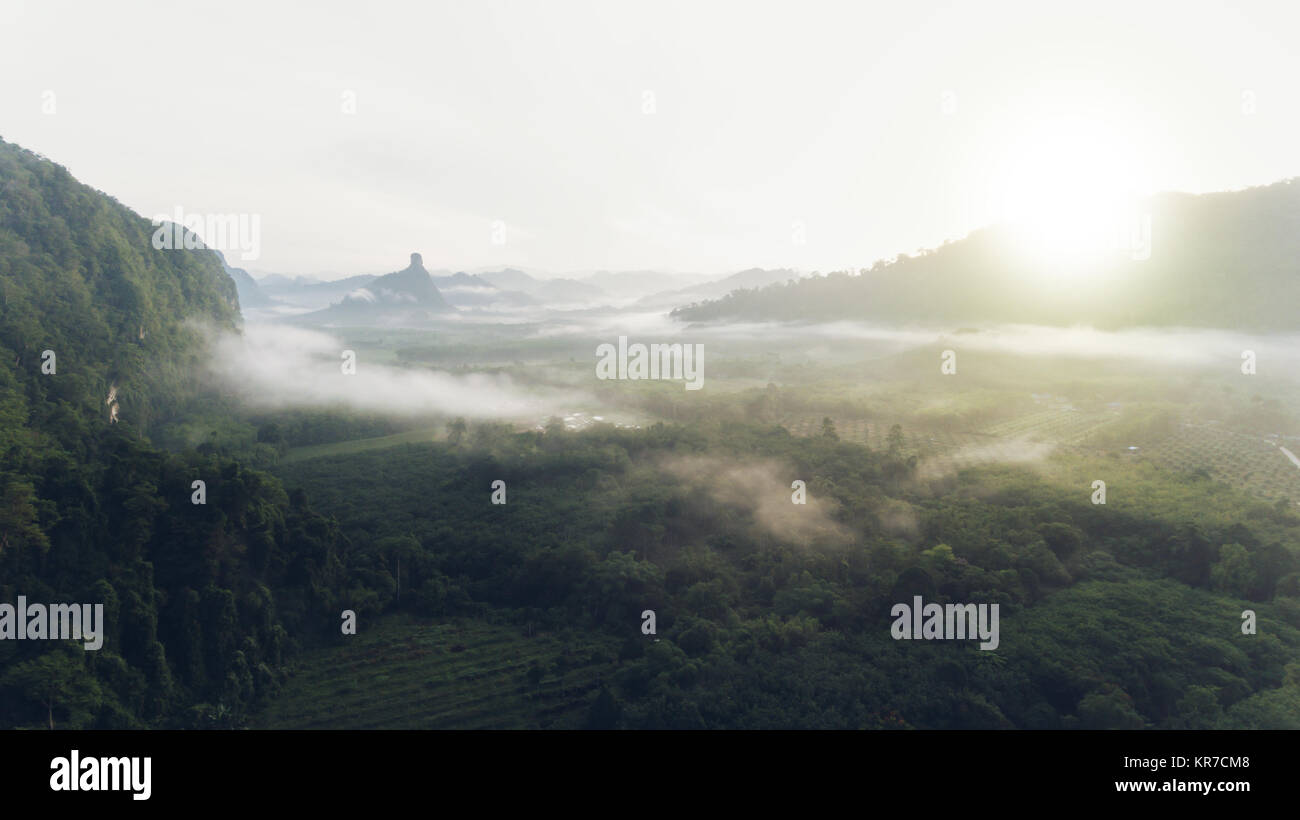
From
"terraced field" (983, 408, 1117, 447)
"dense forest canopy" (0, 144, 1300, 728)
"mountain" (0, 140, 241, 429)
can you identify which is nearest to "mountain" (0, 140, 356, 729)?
"dense forest canopy" (0, 144, 1300, 728)

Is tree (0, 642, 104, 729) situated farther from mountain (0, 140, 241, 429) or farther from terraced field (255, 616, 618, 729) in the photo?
mountain (0, 140, 241, 429)

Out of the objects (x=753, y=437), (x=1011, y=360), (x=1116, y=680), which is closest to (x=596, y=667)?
(x=1116, y=680)

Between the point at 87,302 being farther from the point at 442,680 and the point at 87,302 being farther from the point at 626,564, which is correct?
the point at 626,564

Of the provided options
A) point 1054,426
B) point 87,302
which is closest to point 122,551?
point 87,302

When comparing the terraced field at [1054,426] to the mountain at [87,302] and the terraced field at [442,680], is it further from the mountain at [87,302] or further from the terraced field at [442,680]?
the mountain at [87,302]

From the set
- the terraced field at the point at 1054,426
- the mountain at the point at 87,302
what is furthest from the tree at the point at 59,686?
the terraced field at the point at 1054,426

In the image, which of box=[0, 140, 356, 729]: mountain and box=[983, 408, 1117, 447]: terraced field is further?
box=[983, 408, 1117, 447]: terraced field
